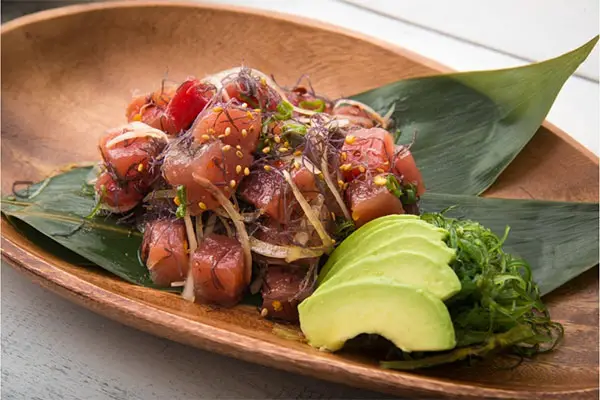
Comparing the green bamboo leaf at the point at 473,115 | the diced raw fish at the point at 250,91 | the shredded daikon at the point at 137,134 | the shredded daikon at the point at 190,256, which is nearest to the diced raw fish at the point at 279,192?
the shredded daikon at the point at 190,256

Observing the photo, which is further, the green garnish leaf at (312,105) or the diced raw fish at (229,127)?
the green garnish leaf at (312,105)

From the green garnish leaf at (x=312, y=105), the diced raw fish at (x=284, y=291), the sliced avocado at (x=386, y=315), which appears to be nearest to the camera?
the sliced avocado at (x=386, y=315)

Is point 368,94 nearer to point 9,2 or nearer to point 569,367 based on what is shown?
point 569,367

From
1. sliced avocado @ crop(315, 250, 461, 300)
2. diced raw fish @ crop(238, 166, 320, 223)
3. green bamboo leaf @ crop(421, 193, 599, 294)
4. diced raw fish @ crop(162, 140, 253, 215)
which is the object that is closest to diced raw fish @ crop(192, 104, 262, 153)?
diced raw fish @ crop(162, 140, 253, 215)

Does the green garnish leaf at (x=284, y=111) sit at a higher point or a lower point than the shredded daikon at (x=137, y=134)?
higher

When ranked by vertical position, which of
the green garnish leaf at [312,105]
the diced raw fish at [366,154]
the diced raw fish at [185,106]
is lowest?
the diced raw fish at [366,154]

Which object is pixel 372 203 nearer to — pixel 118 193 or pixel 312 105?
pixel 312 105

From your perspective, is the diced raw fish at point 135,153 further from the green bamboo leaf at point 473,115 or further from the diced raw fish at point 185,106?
the green bamboo leaf at point 473,115

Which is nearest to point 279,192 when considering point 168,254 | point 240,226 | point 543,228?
point 240,226
